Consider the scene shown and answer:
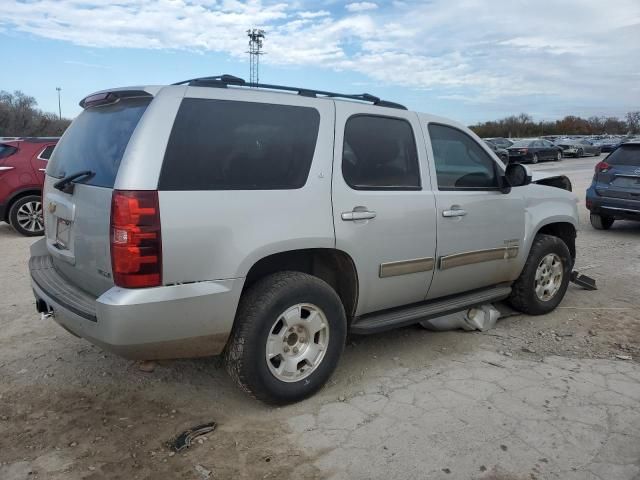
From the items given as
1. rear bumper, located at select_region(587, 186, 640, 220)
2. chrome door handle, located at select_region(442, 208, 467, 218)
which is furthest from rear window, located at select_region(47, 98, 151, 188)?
rear bumper, located at select_region(587, 186, 640, 220)

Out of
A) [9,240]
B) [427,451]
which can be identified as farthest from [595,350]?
[9,240]

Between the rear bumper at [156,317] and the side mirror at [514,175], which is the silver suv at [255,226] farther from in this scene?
the side mirror at [514,175]

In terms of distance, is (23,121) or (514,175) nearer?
(514,175)

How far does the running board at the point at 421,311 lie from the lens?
3.82 meters

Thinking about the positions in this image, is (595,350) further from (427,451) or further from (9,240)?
(9,240)

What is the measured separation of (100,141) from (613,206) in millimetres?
8902

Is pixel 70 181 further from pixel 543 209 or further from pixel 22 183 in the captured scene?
pixel 22 183

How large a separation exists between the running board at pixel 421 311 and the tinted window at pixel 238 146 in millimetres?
1116

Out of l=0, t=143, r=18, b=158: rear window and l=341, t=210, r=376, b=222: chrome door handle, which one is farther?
l=0, t=143, r=18, b=158: rear window

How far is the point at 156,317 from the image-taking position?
9.44ft

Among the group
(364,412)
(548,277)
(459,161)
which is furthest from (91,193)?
(548,277)

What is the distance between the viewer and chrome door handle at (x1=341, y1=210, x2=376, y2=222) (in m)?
3.53

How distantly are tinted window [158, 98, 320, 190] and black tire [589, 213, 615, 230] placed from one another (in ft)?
27.5

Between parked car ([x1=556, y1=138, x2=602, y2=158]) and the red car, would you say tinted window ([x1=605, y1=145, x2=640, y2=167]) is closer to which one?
the red car
